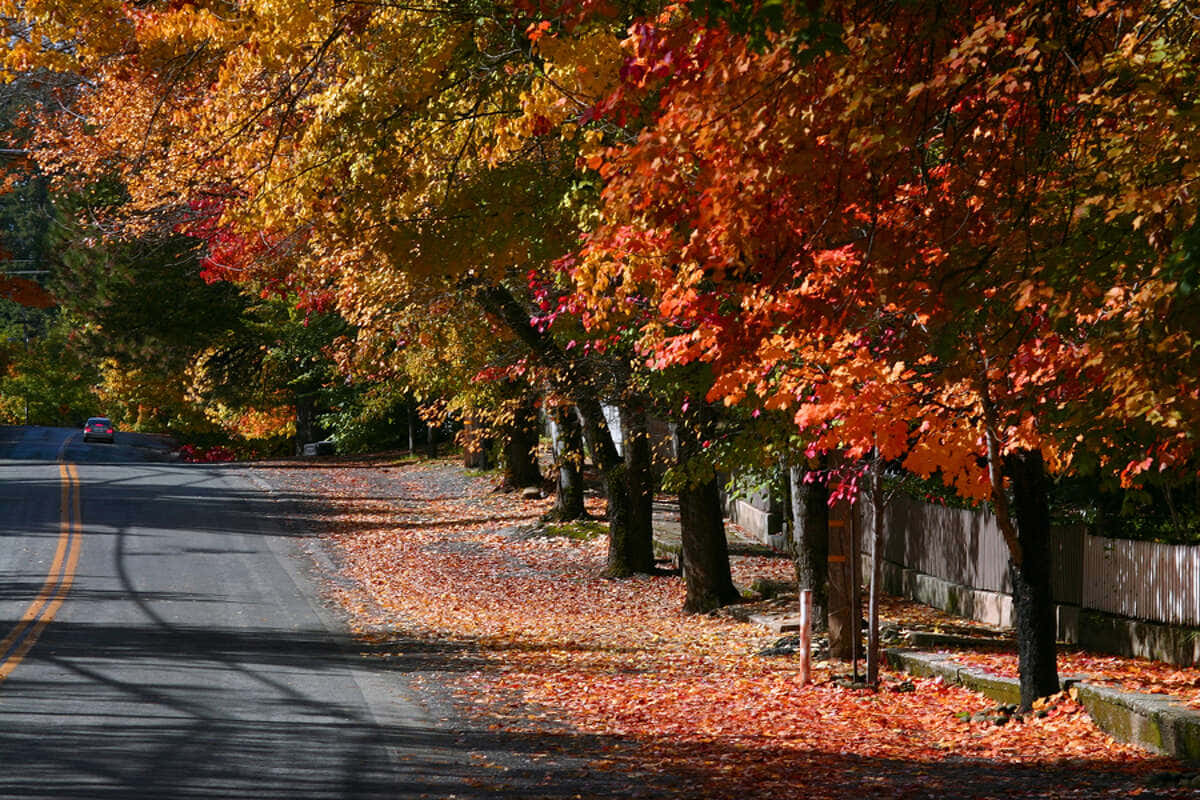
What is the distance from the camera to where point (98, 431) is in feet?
197

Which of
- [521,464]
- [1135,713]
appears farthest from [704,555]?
[521,464]

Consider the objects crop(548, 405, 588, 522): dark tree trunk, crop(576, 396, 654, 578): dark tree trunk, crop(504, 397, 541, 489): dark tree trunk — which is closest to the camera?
crop(576, 396, 654, 578): dark tree trunk

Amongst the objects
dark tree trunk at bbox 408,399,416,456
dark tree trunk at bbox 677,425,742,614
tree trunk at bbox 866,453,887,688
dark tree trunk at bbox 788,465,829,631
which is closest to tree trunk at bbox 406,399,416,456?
dark tree trunk at bbox 408,399,416,456

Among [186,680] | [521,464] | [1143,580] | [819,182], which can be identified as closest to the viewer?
[819,182]

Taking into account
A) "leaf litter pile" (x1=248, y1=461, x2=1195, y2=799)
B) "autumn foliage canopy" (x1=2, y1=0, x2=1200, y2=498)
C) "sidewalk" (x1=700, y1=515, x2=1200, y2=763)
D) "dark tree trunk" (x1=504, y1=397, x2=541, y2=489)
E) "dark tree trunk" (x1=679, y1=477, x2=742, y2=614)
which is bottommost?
"leaf litter pile" (x1=248, y1=461, x2=1195, y2=799)

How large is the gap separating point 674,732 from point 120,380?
56.7m

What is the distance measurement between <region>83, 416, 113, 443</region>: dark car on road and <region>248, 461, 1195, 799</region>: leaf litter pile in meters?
38.6

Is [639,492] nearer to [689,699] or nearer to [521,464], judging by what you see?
[689,699]

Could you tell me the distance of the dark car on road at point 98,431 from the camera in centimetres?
5988

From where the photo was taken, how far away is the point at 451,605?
1952 centimetres

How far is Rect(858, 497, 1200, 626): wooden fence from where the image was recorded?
13.5m

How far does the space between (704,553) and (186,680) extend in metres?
8.32

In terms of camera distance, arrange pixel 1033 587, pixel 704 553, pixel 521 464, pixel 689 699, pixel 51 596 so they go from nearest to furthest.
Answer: pixel 1033 587 → pixel 689 699 → pixel 51 596 → pixel 704 553 → pixel 521 464

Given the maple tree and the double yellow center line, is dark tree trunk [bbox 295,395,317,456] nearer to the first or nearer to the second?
the double yellow center line
